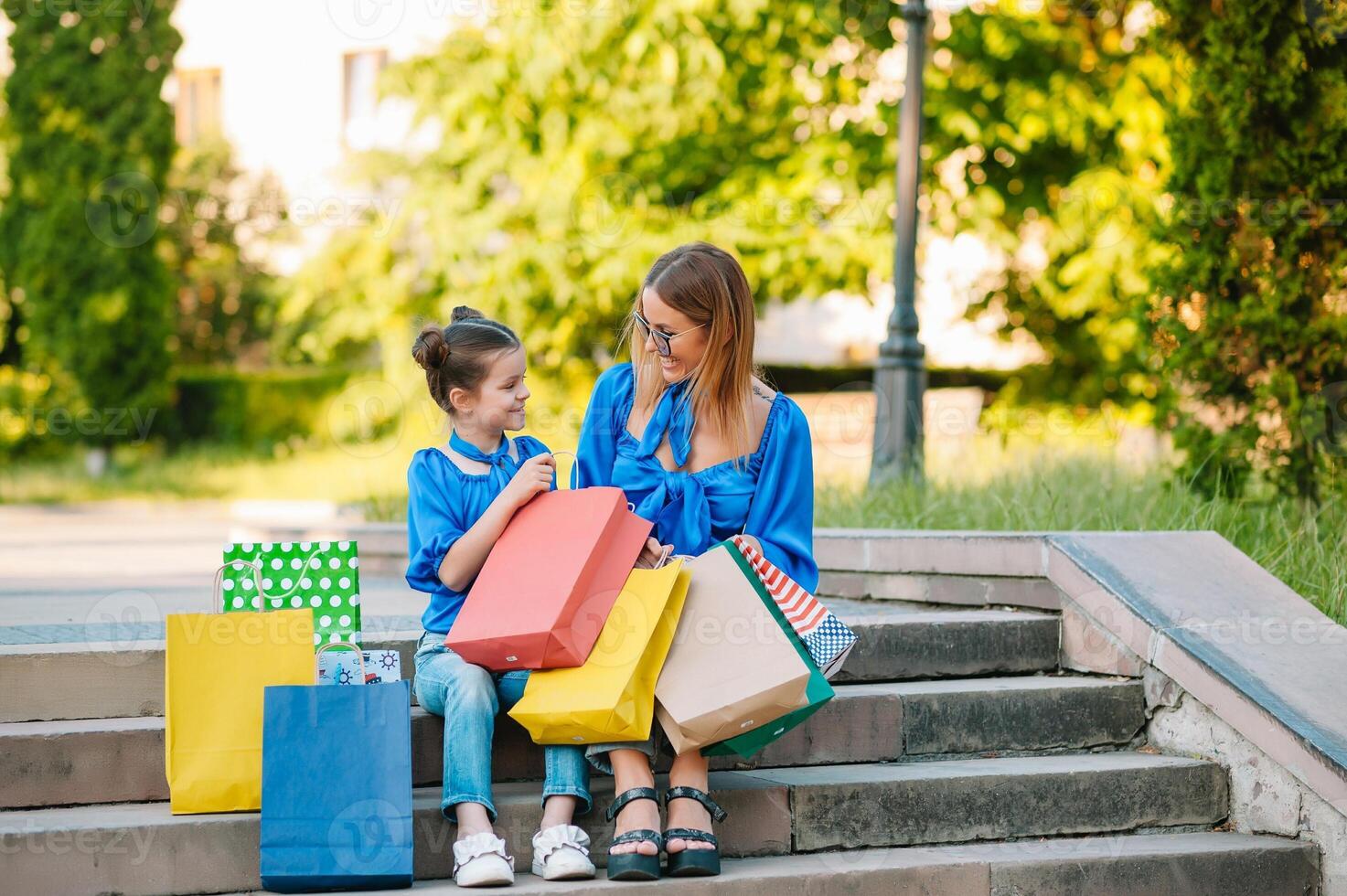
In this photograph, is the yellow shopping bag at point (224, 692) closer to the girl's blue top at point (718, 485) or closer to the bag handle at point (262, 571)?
the bag handle at point (262, 571)

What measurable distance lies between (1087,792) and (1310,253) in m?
2.82

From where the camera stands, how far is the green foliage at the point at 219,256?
23.5m

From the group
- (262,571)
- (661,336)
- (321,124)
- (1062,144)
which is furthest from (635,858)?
(321,124)

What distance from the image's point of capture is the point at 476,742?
332cm

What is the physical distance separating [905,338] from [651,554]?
3.56 m

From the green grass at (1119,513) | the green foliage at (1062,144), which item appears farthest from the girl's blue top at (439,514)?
the green foliage at (1062,144)

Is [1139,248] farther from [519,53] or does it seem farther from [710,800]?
[710,800]

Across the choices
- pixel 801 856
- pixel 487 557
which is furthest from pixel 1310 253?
pixel 487 557

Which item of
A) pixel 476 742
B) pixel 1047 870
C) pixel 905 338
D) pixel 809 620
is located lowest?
Answer: pixel 1047 870

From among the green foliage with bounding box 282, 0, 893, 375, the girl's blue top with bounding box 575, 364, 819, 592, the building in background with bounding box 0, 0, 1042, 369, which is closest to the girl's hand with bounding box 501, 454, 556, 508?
the girl's blue top with bounding box 575, 364, 819, 592

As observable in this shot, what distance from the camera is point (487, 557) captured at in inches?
138

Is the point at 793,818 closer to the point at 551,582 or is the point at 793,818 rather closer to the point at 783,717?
the point at 783,717

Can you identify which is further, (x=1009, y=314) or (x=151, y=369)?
(x=151, y=369)

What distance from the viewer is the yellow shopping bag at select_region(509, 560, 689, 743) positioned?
324 cm
